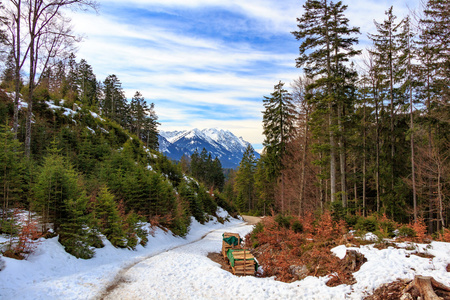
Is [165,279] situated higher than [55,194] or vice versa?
[55,194]

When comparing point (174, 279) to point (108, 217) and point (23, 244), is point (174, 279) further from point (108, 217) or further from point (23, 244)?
point (108, 217)

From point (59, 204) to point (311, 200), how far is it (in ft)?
78.7

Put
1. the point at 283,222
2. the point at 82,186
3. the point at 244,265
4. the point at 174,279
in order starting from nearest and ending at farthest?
the point at 174,279 < the point at 244,265 < the point at 82,186 < the point at 283,222

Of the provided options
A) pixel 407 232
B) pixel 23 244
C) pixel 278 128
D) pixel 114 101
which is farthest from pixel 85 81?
pixel 407 232

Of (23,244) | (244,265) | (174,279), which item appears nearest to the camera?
(23,244)

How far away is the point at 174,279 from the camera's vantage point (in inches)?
358

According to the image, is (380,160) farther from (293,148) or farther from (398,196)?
(293,148)

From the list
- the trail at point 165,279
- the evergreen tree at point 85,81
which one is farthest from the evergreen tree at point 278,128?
the evergreen tree at point 85,81

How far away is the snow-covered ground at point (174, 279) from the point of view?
6.59 metres

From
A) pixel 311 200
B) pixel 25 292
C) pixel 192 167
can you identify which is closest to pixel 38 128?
pixel 25 292

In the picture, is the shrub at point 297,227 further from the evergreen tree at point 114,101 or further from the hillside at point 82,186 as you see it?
the evergreen tree at point 114,101

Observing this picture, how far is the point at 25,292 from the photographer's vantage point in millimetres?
6449

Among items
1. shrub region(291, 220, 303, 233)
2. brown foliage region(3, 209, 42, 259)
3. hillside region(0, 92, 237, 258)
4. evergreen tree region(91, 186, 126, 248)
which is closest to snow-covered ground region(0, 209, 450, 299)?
brown foliage region(3, 209, 42, 259)

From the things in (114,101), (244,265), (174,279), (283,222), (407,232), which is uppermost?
(114,101)
